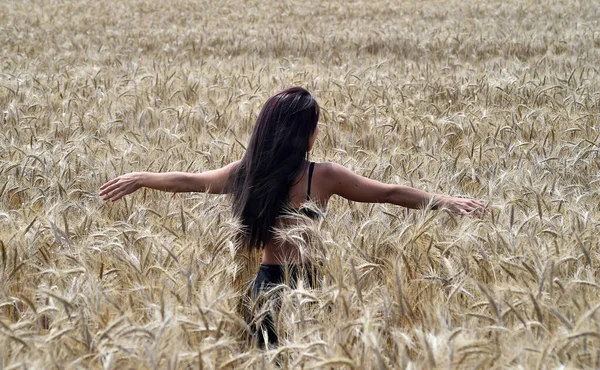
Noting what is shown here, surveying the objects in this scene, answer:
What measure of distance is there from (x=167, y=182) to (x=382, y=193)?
0.98m

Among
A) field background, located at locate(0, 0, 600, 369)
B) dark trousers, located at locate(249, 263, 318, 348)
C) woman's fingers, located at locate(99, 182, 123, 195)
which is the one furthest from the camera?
woman's fingers, located at locate(99, 182, 123, 195)

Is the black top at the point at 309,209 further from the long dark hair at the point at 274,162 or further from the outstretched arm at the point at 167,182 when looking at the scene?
the outstretched arm at the point at 167,182

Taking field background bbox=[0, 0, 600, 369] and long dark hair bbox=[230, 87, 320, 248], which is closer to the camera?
field background bbox=[0, 0, 600, 369]

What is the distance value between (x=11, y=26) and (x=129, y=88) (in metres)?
8.70

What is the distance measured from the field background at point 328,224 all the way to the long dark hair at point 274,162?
5.4 inches

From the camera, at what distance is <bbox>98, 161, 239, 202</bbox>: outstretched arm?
276 centimetres

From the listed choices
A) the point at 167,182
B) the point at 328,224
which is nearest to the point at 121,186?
the point at 167,182

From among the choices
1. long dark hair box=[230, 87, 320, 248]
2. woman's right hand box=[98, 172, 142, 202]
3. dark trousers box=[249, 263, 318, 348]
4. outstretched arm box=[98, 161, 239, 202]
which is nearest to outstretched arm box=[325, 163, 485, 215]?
long dark hair box=[230, 87, 320, 248]

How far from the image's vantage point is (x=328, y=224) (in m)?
2.53

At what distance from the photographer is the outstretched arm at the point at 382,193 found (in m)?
2.64

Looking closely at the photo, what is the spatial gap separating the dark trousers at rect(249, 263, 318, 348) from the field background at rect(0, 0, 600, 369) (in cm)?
9

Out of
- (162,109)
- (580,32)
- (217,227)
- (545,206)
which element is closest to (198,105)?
(162,109)

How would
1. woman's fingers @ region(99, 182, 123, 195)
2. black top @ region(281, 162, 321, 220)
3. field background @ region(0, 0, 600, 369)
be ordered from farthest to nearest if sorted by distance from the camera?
woman's fingers @ region(99, 182, 123, 195) < black top @ region(281, 162, 321, 220) < field background @ region(0, 0, 600, 369)

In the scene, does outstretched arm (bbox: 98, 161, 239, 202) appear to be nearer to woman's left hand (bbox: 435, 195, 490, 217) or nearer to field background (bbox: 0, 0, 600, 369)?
field background (bbox: 0, 0, 600, 369)
